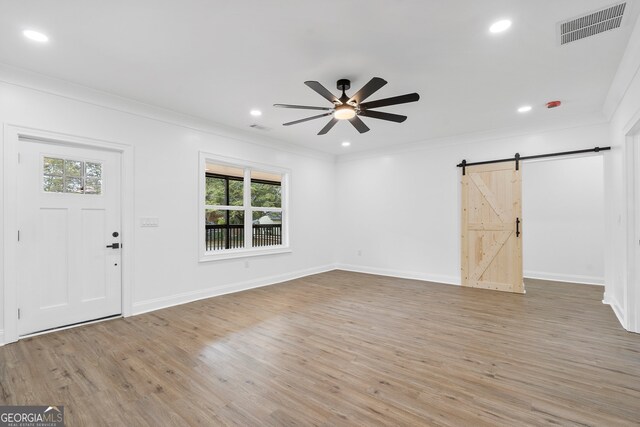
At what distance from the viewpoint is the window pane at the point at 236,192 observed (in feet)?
18.9

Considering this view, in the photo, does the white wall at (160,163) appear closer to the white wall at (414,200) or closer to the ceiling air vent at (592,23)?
the white wall at (414,200)

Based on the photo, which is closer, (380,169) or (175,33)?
(175,33)

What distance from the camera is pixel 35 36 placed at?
2.61 m

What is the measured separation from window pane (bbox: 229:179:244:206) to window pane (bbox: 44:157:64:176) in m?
2.68

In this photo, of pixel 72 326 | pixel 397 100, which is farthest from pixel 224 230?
pixel 397 100

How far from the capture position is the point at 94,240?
374cm

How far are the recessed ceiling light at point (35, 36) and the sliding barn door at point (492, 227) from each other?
6060 millimetres

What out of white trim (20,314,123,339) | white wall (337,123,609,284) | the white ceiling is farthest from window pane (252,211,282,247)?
white trim (20,314,123,339)

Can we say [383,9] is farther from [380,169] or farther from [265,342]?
[380,169]

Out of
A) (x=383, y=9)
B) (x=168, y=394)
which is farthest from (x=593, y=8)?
(x=168, y=394)

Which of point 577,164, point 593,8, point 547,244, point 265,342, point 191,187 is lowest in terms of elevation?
point 265,342

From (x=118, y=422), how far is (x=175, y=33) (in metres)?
2.95

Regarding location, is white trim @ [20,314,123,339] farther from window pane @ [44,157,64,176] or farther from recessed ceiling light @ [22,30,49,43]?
recessed ceiling light @ [22,30,49,43]

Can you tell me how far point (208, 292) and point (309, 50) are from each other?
3864 mm
